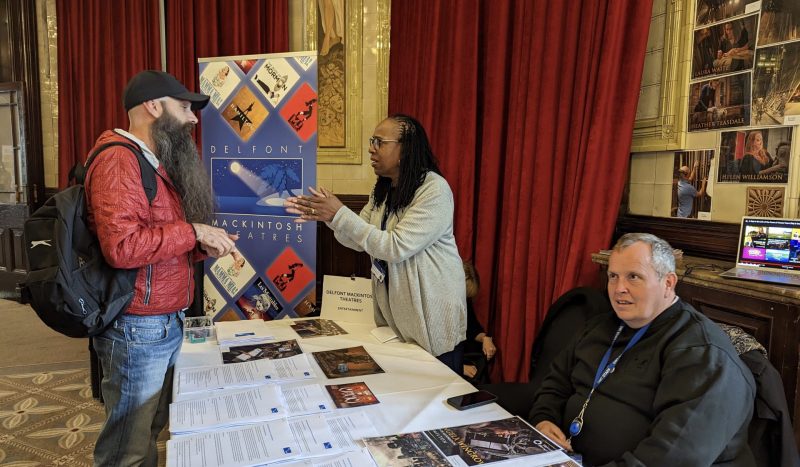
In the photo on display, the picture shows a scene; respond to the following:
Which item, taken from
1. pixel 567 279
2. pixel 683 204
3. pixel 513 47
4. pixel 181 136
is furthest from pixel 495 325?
pixel 181 136

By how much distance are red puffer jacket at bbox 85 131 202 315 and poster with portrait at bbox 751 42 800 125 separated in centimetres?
191

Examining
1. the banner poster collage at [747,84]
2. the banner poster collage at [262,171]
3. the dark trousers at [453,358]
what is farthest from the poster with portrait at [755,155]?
the banner poster collage at [262,171]

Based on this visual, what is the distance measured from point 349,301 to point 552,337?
85 centimetres

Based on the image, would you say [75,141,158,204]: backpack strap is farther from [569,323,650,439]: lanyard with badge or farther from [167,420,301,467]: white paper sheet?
[569,323,650,439]: lanyard with badge

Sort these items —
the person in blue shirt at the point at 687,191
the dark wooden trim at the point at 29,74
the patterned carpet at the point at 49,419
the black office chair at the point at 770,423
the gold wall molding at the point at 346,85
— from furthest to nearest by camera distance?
1. the dark wooden trim at the point at 29,74
2. the gold wall molding at the point at 346,85
3. the patterned carpet at the point at 49,419
4. the person in blue shirt at the point at 687,191
5. the black office chair at the point at 770,423

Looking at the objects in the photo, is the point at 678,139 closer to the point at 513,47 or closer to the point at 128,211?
the point at 513,47

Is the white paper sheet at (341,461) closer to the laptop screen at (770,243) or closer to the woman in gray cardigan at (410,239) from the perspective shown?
the woman in gray cardigan at (410,239)

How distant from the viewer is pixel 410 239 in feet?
6.00

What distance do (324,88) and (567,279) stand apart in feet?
7.88

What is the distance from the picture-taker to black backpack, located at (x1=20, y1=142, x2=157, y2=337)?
55.6 inches

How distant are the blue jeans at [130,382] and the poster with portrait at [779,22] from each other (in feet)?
7.08

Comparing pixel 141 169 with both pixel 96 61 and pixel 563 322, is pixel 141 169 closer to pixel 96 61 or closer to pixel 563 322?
pixel 563 322

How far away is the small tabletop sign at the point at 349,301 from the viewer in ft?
7.32

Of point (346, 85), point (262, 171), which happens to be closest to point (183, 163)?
point (262, 171)
